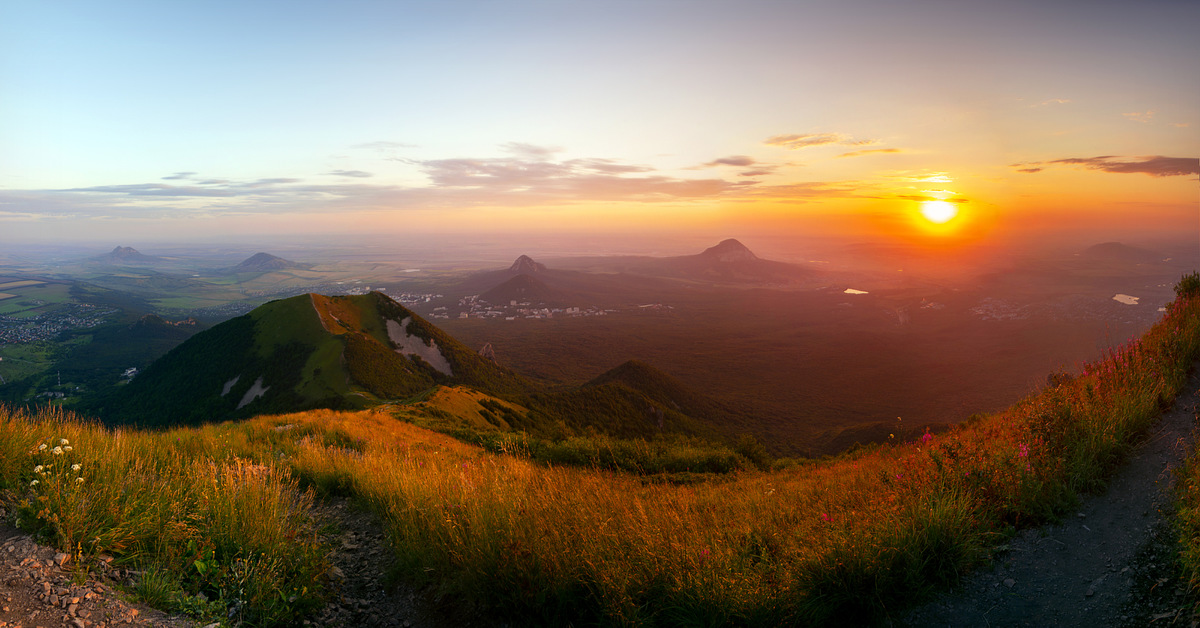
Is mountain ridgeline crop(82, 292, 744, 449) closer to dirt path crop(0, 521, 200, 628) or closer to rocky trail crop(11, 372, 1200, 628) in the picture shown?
rocky trail crop(11, 372, 1200, 628)

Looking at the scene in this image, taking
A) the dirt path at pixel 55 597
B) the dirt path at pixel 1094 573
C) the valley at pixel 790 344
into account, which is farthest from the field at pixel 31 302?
the dirt path at pixel 1094 573

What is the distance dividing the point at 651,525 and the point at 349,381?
56.2m

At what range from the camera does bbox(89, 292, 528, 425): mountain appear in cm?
5272

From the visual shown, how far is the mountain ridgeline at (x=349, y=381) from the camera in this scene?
2003 inches

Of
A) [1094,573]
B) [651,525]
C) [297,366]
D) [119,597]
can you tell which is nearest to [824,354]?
[297,366]

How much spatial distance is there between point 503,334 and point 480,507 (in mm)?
146561

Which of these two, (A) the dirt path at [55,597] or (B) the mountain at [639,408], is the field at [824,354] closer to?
(B) the mountain at [639,408]

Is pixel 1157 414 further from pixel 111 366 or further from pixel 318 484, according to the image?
pixel 111 366

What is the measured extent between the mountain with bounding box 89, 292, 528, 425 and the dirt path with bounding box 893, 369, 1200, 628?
1907 inches

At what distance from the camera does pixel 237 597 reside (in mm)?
3781

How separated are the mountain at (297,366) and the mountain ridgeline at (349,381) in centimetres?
19

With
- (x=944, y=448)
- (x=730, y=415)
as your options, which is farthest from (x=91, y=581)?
(x=730, y=415)

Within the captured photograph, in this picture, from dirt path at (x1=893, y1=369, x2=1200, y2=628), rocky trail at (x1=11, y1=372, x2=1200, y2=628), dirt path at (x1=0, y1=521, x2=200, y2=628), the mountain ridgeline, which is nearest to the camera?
dirt path at (x1=0, y1=521, x2=200, y2=628)

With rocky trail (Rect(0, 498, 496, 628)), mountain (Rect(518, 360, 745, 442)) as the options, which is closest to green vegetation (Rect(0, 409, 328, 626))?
rocky trail (Rect(0, 498, 496, 628))
